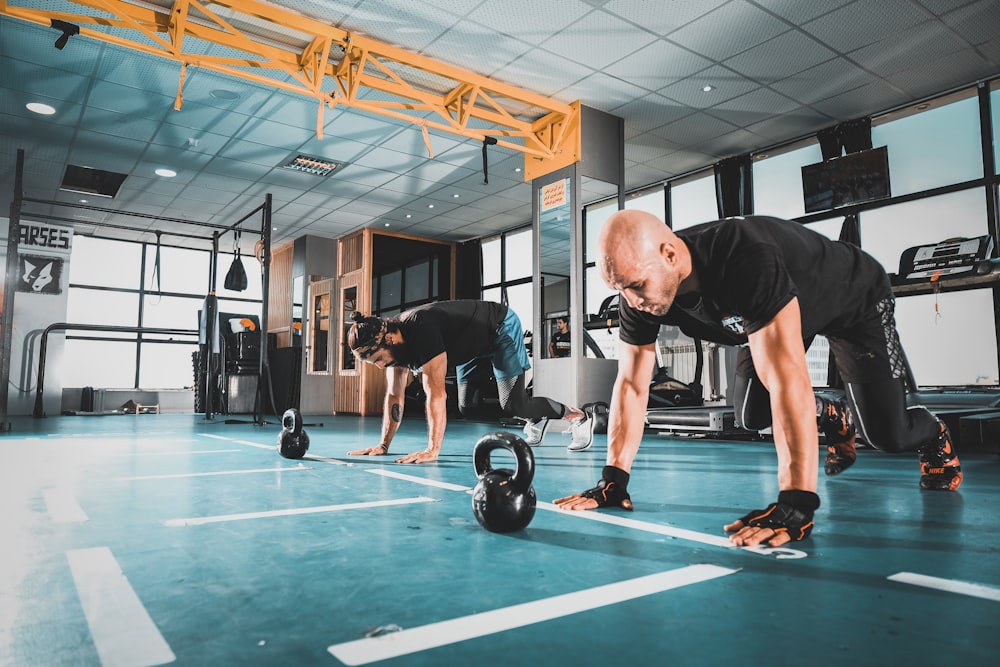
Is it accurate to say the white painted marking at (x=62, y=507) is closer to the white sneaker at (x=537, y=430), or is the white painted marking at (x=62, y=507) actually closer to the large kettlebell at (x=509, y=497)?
the large kettlebell at (x=509, y=497)

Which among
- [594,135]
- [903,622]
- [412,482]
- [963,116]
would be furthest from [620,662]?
[963,116]

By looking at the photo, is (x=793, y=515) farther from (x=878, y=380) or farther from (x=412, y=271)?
(x=412, y=271)

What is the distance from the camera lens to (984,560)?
62.4 inches

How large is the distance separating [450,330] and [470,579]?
2.62 metres

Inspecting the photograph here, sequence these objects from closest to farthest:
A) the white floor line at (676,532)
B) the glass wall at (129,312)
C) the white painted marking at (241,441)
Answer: the white floor line at (676,532), the white painted marking at (241,441), the glass wall at (129,312)

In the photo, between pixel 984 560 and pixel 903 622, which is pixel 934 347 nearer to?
pixel 984 560

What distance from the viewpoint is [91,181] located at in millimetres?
9242

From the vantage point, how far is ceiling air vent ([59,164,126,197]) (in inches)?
351

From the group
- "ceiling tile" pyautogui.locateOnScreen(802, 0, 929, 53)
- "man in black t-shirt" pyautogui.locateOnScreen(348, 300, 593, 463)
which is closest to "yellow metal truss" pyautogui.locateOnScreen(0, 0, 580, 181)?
"ceiling tile" pyautogui.locateOnScreen(802, 0, 929, 53)

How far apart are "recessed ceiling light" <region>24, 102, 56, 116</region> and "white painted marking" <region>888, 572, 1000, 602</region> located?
27.7 feet

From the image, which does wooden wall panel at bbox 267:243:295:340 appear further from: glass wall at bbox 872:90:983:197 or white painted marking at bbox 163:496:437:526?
white painted marking at bbox 163:496:437:526

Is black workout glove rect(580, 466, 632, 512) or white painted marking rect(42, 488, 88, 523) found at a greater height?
black workout glove rect(580, 466, 632, 512)

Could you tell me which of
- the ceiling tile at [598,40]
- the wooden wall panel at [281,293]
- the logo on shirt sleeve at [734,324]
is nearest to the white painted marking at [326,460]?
the logo on shirt sleeve at [734,324]

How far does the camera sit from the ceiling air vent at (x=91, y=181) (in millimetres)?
8914
